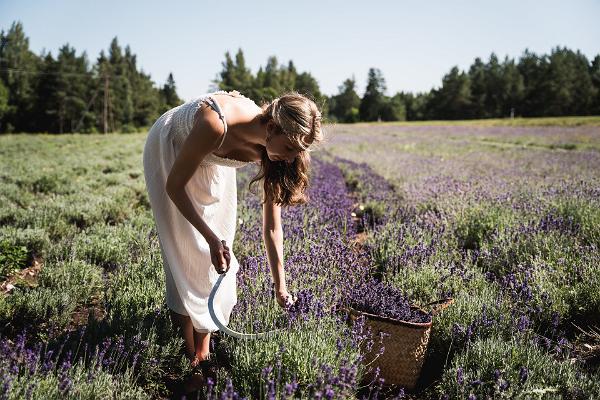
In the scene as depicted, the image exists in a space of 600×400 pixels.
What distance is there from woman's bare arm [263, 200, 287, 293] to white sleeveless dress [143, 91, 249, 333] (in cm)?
25

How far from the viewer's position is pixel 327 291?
108 inches

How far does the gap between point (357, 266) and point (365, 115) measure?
271 feet

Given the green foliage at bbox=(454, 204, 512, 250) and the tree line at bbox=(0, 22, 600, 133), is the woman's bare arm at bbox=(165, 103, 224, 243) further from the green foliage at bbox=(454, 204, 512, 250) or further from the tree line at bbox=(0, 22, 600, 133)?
the tree line at bbox=(0, 22, 600, 133)

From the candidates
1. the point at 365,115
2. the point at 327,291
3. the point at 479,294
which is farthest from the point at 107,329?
the point at 365,115

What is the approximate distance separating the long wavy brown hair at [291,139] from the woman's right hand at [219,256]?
A: 1.87 ft

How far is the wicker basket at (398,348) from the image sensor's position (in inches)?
86.0

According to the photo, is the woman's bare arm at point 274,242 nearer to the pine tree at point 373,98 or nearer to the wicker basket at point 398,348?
the wicker basket at point 398,348

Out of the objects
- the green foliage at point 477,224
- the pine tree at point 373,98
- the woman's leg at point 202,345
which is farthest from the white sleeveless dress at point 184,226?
the pine tree at point 373,98

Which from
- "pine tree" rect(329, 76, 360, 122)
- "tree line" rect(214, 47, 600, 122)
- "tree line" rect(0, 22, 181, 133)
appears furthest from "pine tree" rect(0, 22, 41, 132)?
"pine tree" rect(329, 76, 360, 122)

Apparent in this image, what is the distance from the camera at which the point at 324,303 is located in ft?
7.97

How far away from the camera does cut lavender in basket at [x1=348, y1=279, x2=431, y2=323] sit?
2.30 meters

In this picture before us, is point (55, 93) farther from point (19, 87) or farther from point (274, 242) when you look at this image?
point (274, 242)

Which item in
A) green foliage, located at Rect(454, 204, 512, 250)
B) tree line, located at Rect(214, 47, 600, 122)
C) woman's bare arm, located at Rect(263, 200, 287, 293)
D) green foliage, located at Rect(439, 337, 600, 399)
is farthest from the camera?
tree line, located at Rect(214, 47, 600, 122)

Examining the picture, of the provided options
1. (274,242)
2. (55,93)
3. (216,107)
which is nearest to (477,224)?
(274,242)
